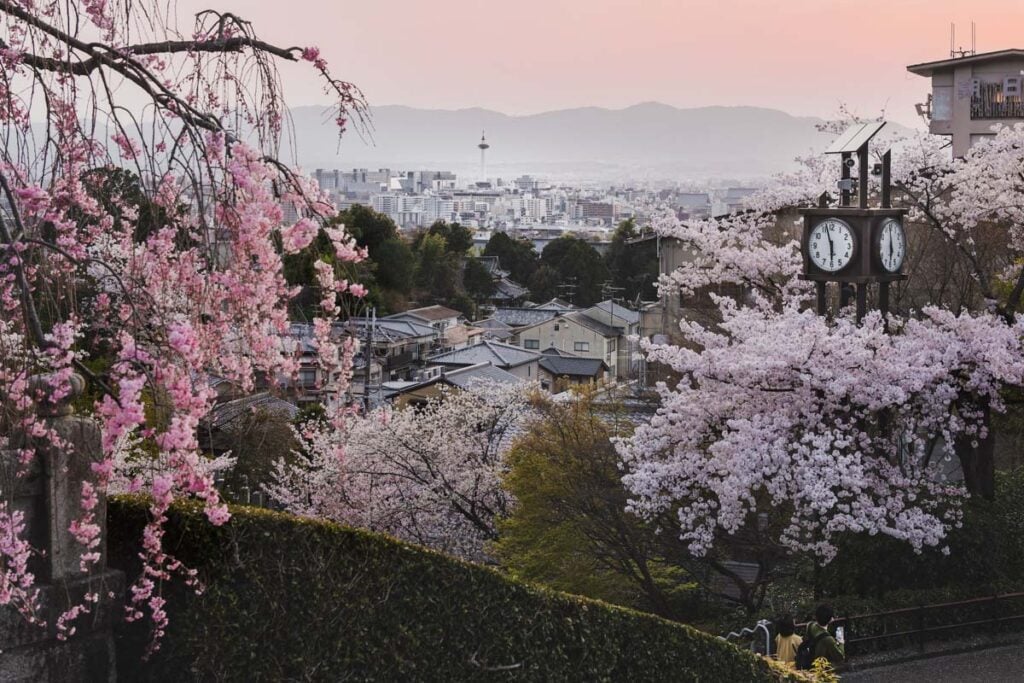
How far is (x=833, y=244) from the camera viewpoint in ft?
35.7

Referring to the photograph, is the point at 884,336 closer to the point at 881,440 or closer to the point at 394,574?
the point at 881,440

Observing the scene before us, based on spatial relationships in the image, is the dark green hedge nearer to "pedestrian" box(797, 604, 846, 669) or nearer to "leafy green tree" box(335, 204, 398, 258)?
"pedestrian" box(797, 604, 846, 669)

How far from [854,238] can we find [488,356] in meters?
32.9

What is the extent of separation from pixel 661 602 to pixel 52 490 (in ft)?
26.5

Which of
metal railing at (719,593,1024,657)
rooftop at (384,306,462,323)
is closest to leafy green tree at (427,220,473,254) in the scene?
rooftop at (384,306,462,323)

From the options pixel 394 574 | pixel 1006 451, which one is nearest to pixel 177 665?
pixel 394 574

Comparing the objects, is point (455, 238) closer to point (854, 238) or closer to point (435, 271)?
point (435, 271)

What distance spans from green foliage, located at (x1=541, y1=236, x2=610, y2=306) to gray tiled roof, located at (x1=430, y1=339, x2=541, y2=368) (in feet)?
76.8

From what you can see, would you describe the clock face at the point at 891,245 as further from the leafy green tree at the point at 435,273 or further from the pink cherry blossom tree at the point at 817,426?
the leafy green tree at the point at 435,273

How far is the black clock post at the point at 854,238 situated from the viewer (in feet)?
35.4

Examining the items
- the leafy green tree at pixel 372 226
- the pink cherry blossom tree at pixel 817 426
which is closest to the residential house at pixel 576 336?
the leafy green tree at pixel 372 226

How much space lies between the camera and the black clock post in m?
10.8

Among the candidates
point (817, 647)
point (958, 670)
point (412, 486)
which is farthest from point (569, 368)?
point (817, 647)

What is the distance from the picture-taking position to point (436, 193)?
198m
